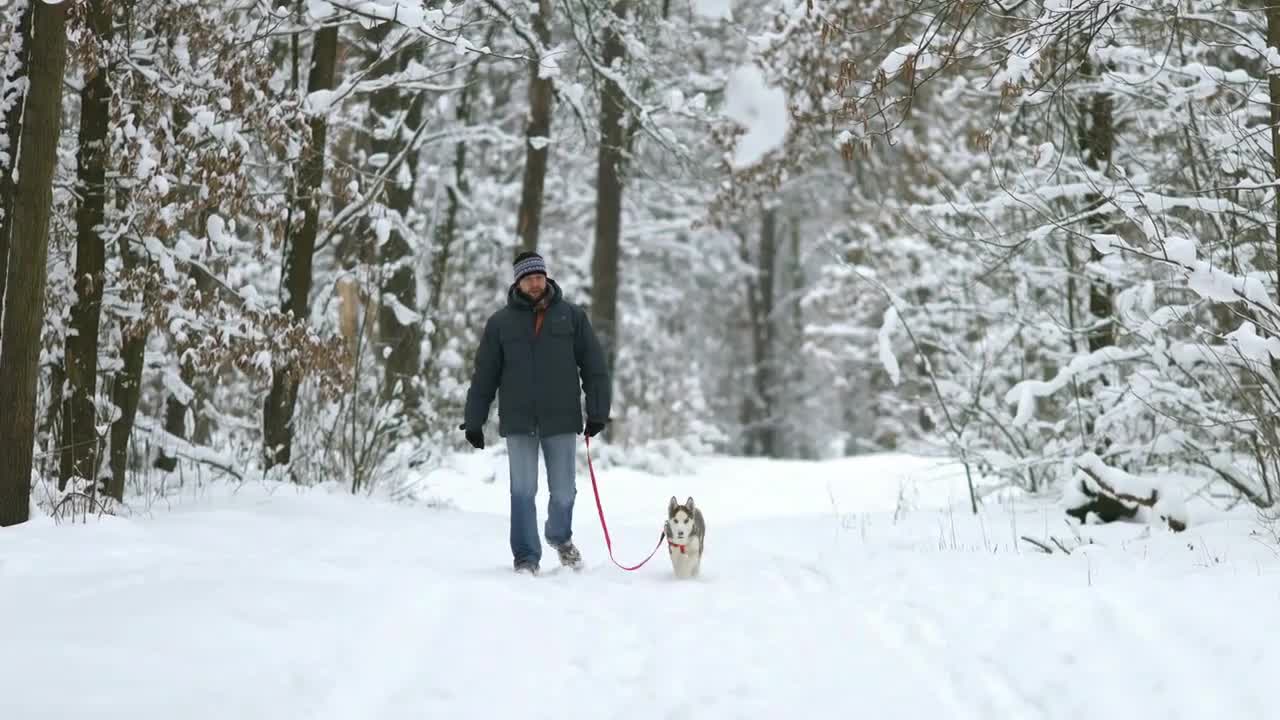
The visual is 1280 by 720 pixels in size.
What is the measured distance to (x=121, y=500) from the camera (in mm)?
8156

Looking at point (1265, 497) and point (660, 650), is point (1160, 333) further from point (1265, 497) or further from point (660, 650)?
point (660, 650)

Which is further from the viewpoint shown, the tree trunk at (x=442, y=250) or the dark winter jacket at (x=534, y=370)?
the tree trunk at (x=442, y=250)

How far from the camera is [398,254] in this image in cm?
1429

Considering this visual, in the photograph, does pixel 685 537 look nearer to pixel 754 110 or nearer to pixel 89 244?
pixel 89 244

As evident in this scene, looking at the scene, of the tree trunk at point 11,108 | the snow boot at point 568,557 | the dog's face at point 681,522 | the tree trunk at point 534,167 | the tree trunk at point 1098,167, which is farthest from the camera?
the tree trunk at point 534,167

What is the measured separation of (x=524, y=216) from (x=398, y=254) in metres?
2.66

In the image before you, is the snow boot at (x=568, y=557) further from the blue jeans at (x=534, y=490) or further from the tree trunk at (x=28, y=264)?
the tree trunk at (x=28, y=264)

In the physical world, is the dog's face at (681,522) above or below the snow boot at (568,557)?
above

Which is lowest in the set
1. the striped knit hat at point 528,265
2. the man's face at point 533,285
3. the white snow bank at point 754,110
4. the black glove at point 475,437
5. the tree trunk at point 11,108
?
the black glove at point 475,437

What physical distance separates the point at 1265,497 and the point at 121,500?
27.2ft

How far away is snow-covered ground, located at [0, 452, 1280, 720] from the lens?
4129mm

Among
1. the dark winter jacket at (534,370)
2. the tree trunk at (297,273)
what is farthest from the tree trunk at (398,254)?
the dark winter jacket at (534,370)

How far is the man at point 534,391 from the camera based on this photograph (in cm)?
695

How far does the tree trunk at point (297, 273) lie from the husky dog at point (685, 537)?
13.1 ft
